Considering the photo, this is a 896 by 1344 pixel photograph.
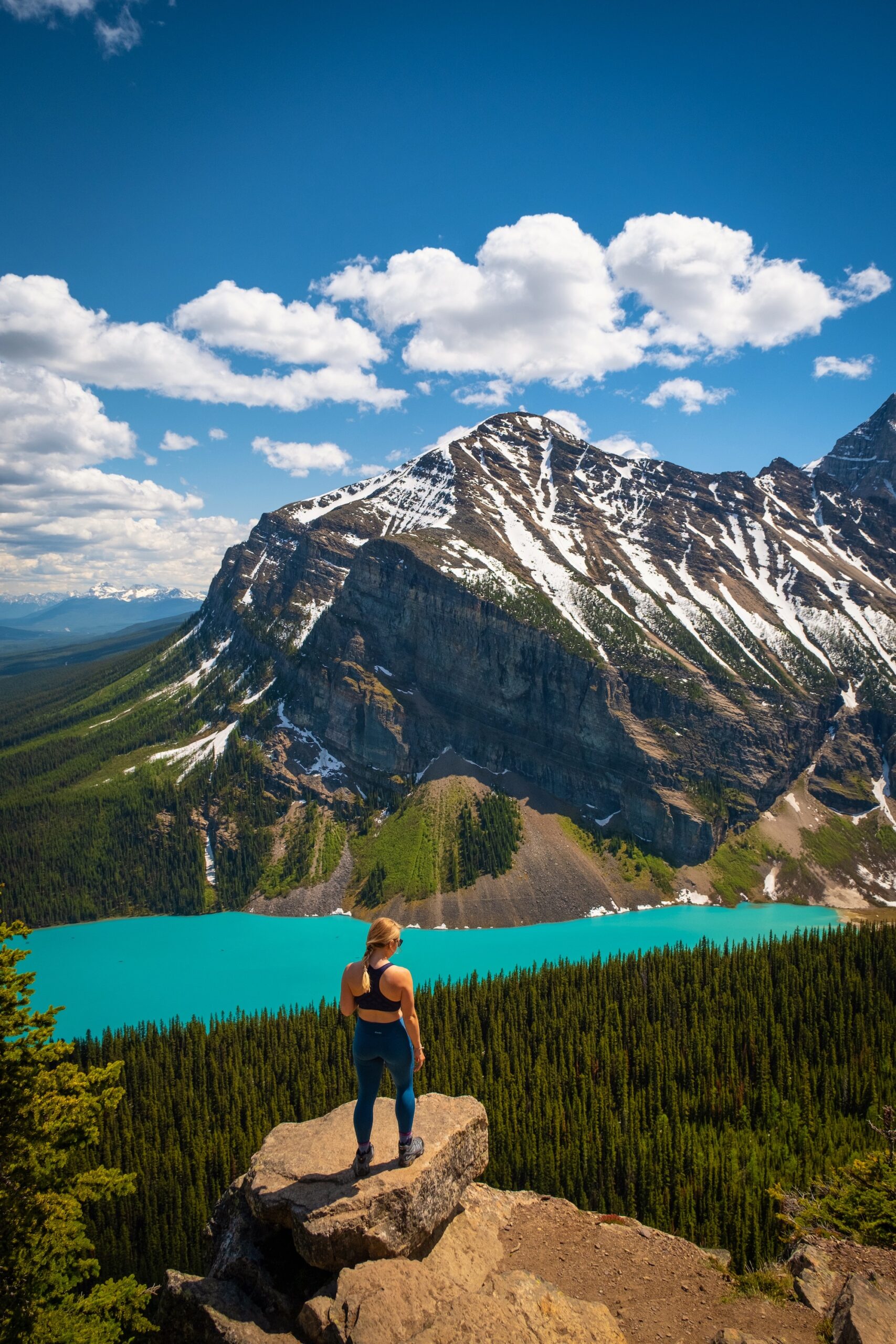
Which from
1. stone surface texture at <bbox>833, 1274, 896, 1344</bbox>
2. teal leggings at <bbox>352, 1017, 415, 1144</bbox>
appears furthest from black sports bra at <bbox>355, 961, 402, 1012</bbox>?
stone surface texture at <bbox>833, 1274, 896, 1344</bbox>

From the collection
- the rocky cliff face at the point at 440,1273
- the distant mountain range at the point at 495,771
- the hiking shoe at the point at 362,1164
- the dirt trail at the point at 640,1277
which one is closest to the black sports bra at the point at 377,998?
the hiking shoe at the point at 362,1164

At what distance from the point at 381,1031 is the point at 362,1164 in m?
2.51

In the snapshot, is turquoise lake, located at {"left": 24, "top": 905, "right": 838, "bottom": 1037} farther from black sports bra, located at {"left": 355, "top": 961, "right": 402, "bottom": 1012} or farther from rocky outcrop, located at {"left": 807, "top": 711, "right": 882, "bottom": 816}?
black sports bra, located at {"left": 355, "top": 961, "right": 402, "bottom": 1012}

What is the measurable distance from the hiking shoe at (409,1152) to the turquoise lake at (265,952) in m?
85.8

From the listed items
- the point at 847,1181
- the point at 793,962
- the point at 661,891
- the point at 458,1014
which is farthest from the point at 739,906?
the point at 847,1181

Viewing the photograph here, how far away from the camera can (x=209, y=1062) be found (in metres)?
67.2

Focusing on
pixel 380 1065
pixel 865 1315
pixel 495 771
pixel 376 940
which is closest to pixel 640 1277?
pixel 865 1315

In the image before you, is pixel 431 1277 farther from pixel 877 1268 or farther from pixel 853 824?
pixel 853 824

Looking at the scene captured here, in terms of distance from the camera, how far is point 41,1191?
13.4m

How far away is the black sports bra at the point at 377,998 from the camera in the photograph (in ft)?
35.8

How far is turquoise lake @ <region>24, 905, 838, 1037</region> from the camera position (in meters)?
99.6

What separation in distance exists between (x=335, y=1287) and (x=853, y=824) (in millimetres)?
189525

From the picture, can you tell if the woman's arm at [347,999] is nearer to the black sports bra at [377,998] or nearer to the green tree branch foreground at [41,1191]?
the black sports bra at [377,998]

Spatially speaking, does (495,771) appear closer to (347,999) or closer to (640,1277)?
(640,1277)
